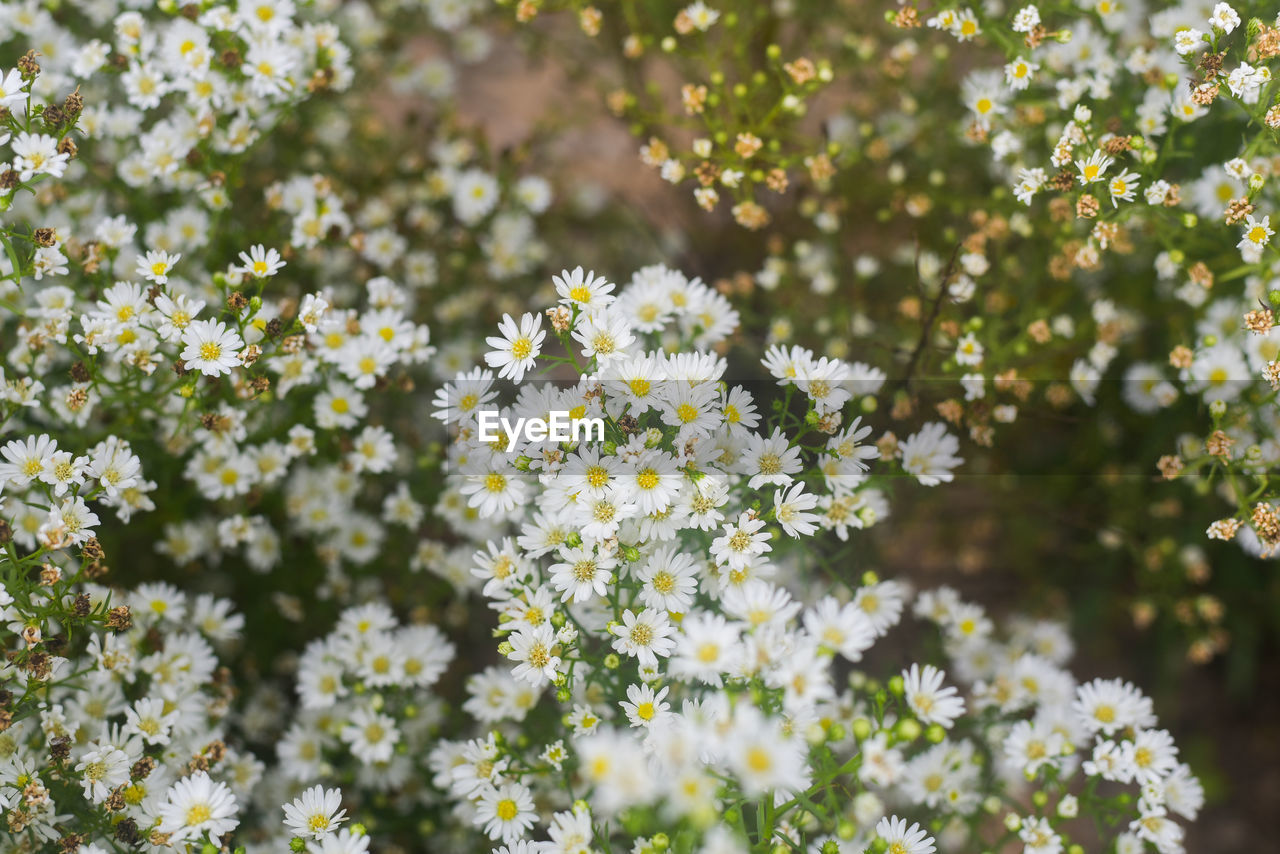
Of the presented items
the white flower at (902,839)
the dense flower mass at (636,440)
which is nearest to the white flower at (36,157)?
the dense flower mass at (636,440)

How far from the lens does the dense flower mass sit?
85.2 inches

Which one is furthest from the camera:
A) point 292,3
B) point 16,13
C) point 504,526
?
point 504,526

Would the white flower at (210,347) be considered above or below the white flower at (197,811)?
above

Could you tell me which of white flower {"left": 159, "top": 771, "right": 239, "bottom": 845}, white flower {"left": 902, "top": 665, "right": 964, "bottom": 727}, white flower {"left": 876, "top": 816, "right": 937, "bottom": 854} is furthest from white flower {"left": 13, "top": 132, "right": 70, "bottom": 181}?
white flower {"left": 876, "top": 816, "right": 937, "bottom": 854}

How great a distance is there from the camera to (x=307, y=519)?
119 inches

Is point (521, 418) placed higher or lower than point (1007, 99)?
lower

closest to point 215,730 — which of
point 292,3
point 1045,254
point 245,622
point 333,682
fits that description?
point 333,682

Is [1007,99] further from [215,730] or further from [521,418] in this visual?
[215,730]

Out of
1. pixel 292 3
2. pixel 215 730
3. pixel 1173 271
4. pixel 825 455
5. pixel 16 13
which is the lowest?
pixel 215 730

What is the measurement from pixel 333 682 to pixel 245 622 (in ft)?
2.17

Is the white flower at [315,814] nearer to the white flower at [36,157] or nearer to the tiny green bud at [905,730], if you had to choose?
the tiny green bud at [905,730]

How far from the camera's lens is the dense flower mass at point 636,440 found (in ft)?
7.10

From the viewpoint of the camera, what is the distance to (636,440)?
2.11m

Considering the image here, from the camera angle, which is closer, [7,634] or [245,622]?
[7,634]
